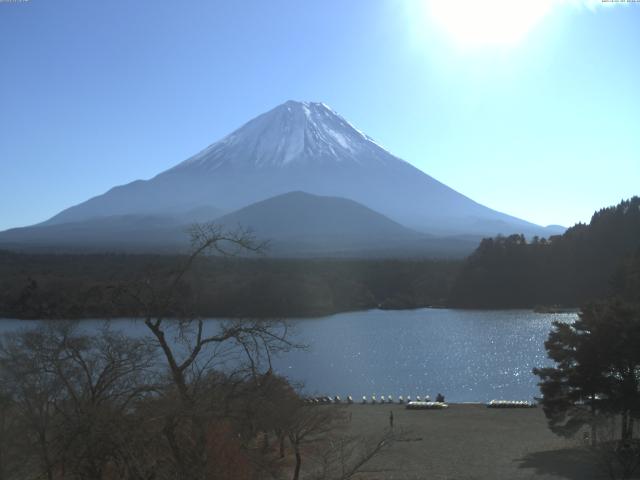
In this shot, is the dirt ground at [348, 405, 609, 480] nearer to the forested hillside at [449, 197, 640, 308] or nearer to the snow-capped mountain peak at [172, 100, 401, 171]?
the forested hillside at [449, 197, 640, 308]

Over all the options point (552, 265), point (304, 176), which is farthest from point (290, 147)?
point (552, 265)

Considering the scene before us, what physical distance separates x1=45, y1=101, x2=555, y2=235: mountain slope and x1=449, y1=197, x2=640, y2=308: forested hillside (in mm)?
50195

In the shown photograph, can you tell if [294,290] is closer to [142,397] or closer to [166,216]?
[142,397]

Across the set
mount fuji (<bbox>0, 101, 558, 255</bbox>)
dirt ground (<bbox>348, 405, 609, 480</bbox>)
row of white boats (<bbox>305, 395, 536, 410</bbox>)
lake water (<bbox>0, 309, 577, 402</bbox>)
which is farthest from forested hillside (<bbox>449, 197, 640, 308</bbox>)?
mount fuji (<bbox>0, 101, 558, 255</bbox>)

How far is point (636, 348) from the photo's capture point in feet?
29.2

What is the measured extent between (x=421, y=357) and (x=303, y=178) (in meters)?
77.4

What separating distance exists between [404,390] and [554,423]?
794 cm

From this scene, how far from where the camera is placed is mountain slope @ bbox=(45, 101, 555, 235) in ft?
315

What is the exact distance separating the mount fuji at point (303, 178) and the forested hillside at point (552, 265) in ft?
161

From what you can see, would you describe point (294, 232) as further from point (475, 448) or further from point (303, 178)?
point (475, 448)

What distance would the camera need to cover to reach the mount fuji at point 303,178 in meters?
95.8

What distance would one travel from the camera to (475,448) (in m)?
10.6

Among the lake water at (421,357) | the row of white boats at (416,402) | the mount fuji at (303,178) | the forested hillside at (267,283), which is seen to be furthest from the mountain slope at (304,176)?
the row of white boats at (416,402)

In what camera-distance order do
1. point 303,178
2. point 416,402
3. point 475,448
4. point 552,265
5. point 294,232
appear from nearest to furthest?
point 475,448
point 416,402
point 552,265
point 294,232
point 303,178
